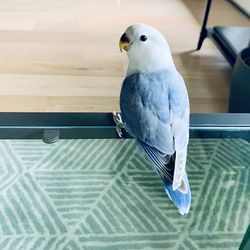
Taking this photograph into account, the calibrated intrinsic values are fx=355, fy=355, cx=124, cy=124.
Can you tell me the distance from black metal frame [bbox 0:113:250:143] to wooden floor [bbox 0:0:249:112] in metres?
0.47

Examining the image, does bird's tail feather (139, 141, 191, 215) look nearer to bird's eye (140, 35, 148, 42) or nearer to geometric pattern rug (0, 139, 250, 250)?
geometric pattern rug (0, 139, 250, 250)

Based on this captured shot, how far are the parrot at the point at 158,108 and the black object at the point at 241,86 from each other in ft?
1.53

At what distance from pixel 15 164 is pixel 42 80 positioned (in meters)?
0.61

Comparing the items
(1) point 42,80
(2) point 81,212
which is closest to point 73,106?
(1) point 42,80

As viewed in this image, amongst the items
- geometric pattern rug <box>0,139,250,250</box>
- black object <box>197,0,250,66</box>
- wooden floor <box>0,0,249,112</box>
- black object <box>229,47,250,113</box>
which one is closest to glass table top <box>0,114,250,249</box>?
geometric pattern rug <box>0,139,250,250</box>

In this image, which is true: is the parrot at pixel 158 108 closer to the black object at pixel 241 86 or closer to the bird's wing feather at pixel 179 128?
the bird's wing feather at pixel 179 128

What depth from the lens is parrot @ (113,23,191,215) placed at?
22.1 inches

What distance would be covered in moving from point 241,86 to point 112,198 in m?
0.56

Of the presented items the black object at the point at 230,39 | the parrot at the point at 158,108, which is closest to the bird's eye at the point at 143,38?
the parrot at the point at 158,108

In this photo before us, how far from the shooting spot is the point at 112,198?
674mm

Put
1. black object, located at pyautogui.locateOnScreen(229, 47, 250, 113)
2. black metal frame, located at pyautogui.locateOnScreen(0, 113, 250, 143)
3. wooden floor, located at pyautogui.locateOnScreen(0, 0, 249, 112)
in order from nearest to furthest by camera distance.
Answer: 1. black metal frame, located at pyautogui.locateOnScreen(0, 113, 250, 143)
2. black object, located at pyautogui.locateOnScreen(229, 47, 250, 113)
3. wooden floor, located at pyautogui.locateOnScreen(0, 0, 249, 112)

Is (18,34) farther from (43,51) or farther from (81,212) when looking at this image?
(81,212)

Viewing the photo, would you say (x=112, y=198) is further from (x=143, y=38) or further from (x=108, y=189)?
(x=143, y=38)

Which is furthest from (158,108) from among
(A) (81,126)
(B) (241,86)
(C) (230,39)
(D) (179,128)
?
(C) (230,39)
